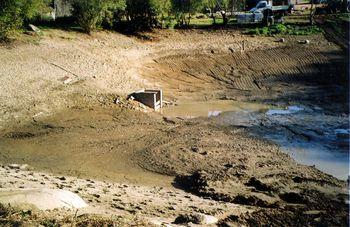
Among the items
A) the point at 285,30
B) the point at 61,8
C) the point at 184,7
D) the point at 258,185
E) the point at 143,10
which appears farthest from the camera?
the point at 184,7

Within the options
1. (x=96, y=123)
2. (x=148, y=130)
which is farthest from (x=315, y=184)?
(x=96, y=123)

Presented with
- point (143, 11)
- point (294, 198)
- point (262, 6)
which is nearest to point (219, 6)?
point (262, 6)

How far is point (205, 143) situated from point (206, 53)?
1285 centimetres

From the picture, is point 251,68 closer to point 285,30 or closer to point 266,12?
point 285,30

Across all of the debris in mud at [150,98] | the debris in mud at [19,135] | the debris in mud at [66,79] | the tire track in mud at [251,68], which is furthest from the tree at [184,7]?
the debris in mud at [19,135]

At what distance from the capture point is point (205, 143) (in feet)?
52.4

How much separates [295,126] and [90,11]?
14671 millimetres

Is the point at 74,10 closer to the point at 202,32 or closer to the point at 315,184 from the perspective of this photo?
the point at 202,32

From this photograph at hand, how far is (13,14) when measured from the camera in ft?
79.6

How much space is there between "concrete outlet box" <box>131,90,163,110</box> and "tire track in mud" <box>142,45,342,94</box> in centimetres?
364

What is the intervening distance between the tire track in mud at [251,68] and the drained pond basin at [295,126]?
3281 mm

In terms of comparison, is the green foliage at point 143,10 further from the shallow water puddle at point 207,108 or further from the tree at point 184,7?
the shallow water puddle at point 207,108

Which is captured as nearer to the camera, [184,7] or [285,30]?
[285,30]

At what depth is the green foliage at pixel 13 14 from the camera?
938 inches
